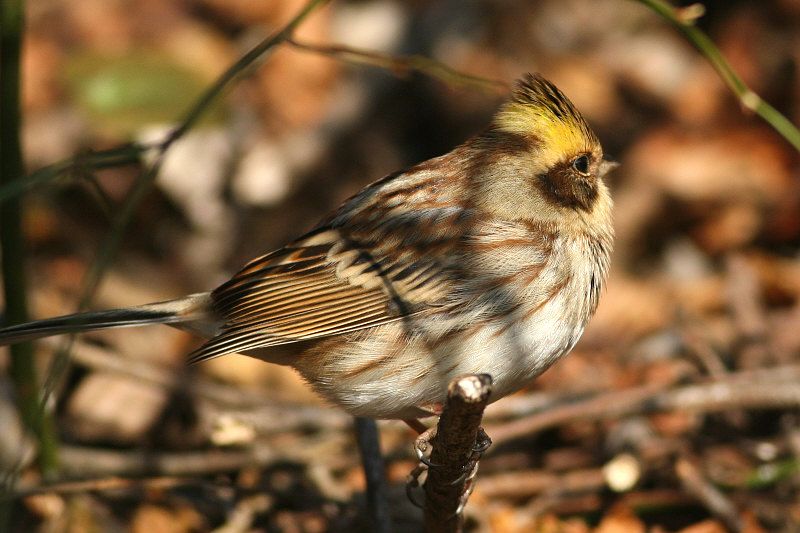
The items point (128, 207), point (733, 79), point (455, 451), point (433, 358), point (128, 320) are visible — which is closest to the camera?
point (455, 451)

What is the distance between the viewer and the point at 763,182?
5715 millimetres

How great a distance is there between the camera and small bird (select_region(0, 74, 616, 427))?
110 inches

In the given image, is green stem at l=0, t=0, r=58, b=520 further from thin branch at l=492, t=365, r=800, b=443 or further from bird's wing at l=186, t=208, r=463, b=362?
thin branch at l=492, t=365, r=800, b=443

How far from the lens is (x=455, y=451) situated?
244 cm

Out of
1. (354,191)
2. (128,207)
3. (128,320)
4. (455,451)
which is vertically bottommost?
(455,451)

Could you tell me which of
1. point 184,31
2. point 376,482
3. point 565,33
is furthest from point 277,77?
point 376,482

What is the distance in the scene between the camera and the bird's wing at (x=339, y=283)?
290cm

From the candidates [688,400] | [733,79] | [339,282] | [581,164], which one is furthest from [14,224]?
[688,400]

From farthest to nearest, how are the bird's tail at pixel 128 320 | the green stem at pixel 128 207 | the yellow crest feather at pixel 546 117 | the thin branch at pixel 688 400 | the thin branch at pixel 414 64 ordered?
the thin branch at pixel 688 400 < the yellow crest feather at pixel 546 117 < the thin branch at pixel 414 64 < the bird's tail at pixel 128 320 < the green stem at pixel 128 207

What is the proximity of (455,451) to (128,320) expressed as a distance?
1.13m

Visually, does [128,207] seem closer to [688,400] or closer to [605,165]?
[605,165]

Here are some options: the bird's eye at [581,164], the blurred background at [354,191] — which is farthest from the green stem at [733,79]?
the blurred background at [354,191]

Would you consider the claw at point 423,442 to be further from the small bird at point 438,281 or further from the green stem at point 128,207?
the green stem at point 128,207

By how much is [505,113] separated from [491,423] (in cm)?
163
